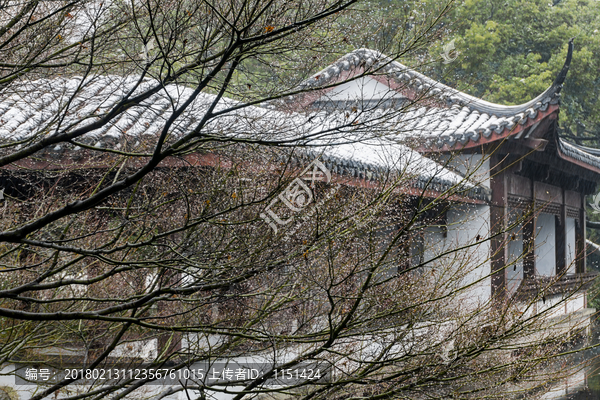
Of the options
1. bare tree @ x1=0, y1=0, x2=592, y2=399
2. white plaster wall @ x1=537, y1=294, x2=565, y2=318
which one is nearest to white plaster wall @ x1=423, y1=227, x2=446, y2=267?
bare tree @ x1=0, y1=0, x2=592, y2=399

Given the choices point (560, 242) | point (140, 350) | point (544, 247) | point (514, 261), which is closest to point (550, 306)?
point (514, 261)

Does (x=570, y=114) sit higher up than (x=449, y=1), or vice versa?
(x=570, y=114)

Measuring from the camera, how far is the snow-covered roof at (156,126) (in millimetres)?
2928

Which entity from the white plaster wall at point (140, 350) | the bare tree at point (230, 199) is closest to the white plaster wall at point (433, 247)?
the bare tree at point (230, 199)

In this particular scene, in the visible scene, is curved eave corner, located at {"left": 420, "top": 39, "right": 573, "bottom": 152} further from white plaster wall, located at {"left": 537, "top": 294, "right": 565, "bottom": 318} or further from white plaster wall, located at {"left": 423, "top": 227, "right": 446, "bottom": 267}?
white plaster wall, located at {"left": 537, "top": 294, "right": 565, "bottom": 318}

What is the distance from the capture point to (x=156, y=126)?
550 cm

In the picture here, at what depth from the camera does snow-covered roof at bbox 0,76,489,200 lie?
9.61 ft

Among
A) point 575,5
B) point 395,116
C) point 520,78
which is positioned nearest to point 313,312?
point 395,116

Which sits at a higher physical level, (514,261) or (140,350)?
(514,261)

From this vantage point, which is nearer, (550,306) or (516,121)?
(550,306)

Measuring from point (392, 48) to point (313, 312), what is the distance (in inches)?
82.5

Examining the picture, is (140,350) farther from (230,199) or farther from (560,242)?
(560,242)

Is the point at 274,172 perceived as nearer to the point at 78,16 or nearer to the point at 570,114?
the point at 78,16

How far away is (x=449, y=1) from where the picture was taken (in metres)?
2.99
